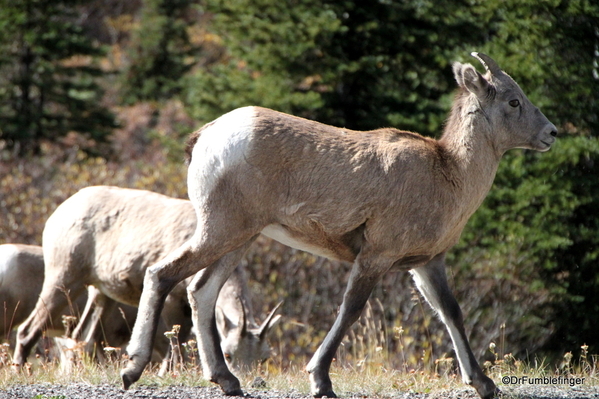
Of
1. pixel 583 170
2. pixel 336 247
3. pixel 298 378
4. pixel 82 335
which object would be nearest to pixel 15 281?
pixel 82 335

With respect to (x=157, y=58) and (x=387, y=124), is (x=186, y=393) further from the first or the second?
(x=157, y=58)

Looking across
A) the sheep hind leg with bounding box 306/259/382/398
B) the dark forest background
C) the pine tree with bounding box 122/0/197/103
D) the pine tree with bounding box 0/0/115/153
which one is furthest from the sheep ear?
the pine tree with bounding box 122/0/197/103

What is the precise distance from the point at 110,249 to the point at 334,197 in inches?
131

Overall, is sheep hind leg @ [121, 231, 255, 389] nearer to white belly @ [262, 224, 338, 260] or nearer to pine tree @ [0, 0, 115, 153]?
white belly @ [262, 224, 338, 260]

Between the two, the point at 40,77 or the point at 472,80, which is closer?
the point at 472,80

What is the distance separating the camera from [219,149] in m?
5.21

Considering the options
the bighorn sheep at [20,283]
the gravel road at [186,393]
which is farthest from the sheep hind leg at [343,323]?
the bighorn sheep at [20,283]

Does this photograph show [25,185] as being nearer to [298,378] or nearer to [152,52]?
[298,378]

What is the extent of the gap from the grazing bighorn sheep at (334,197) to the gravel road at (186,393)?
0.56 feet

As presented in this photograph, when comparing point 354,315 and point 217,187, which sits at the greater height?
point 217,187

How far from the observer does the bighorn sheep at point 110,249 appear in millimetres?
7605

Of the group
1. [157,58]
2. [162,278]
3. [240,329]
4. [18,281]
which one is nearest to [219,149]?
[162,278]

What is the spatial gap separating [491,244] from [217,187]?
18.8 feet

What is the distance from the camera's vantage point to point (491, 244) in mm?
10023
